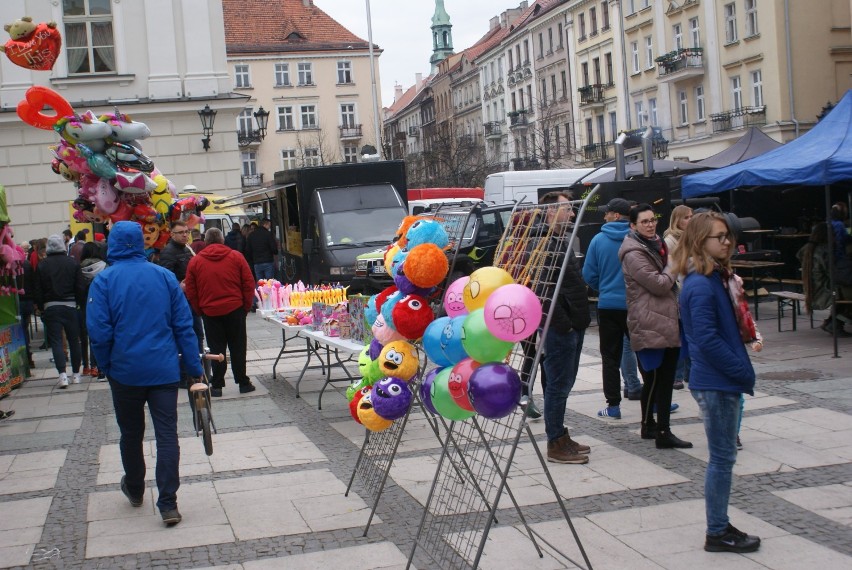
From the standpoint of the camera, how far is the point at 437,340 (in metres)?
5.21

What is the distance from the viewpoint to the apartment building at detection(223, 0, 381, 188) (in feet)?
241

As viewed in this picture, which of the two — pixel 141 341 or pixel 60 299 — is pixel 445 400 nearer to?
Result: pixel 141 341

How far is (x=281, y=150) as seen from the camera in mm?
75812

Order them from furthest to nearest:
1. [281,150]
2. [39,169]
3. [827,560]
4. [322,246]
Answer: [281,150] < [39,169] < [322,246] < [827,560]

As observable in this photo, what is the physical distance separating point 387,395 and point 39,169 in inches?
786

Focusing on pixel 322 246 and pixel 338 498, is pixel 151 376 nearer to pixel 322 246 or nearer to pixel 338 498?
pixel 338 498

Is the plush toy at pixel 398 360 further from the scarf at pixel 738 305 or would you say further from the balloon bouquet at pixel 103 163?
the balloon bouquet at pixel 103 163

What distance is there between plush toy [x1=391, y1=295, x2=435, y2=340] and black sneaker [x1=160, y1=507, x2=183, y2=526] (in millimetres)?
2070

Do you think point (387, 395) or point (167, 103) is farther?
point (167, 103)

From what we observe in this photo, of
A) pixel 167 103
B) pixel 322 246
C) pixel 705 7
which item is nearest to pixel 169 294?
pixel 322 246

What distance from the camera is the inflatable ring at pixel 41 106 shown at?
1219 cm

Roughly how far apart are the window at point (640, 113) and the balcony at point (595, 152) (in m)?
3.76

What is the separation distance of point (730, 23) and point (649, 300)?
3859 centimetres

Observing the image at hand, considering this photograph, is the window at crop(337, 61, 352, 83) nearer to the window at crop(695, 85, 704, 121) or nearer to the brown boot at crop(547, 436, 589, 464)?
the window at crop(695, 85, 704, 121)
